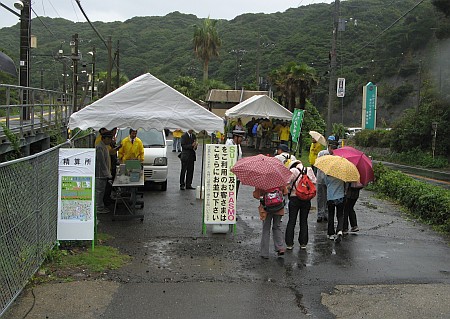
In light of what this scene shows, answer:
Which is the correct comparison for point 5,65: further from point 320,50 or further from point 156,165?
point 320,50

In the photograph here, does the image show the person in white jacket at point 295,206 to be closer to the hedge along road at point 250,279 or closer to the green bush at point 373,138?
the hedge along road at point 250,279

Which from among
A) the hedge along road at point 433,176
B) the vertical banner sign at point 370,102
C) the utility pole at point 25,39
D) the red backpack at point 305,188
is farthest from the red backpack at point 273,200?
the vertical banner sign at point 370,102

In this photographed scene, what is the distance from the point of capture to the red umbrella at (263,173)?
25.6ft

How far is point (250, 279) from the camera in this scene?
23.5 feet

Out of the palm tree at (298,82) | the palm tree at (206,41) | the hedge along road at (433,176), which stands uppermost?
the palm tree at (206,41)

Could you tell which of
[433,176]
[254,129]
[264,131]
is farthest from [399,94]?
[264,131]

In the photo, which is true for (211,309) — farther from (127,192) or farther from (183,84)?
(183,84)

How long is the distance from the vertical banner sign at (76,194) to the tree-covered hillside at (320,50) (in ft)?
183

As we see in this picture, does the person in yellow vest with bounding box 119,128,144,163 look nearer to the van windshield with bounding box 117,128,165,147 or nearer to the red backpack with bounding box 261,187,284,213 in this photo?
the van windshield with bounding box 117,128,165,147

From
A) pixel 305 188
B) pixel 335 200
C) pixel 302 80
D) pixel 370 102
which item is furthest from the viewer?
pixel 370 102

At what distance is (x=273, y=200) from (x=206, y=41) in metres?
62.7

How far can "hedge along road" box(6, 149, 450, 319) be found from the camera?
237 inches

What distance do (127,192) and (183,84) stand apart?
49727mm

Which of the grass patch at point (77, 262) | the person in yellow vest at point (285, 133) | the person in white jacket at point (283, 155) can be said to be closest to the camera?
the grass patch at point (77, 262)
